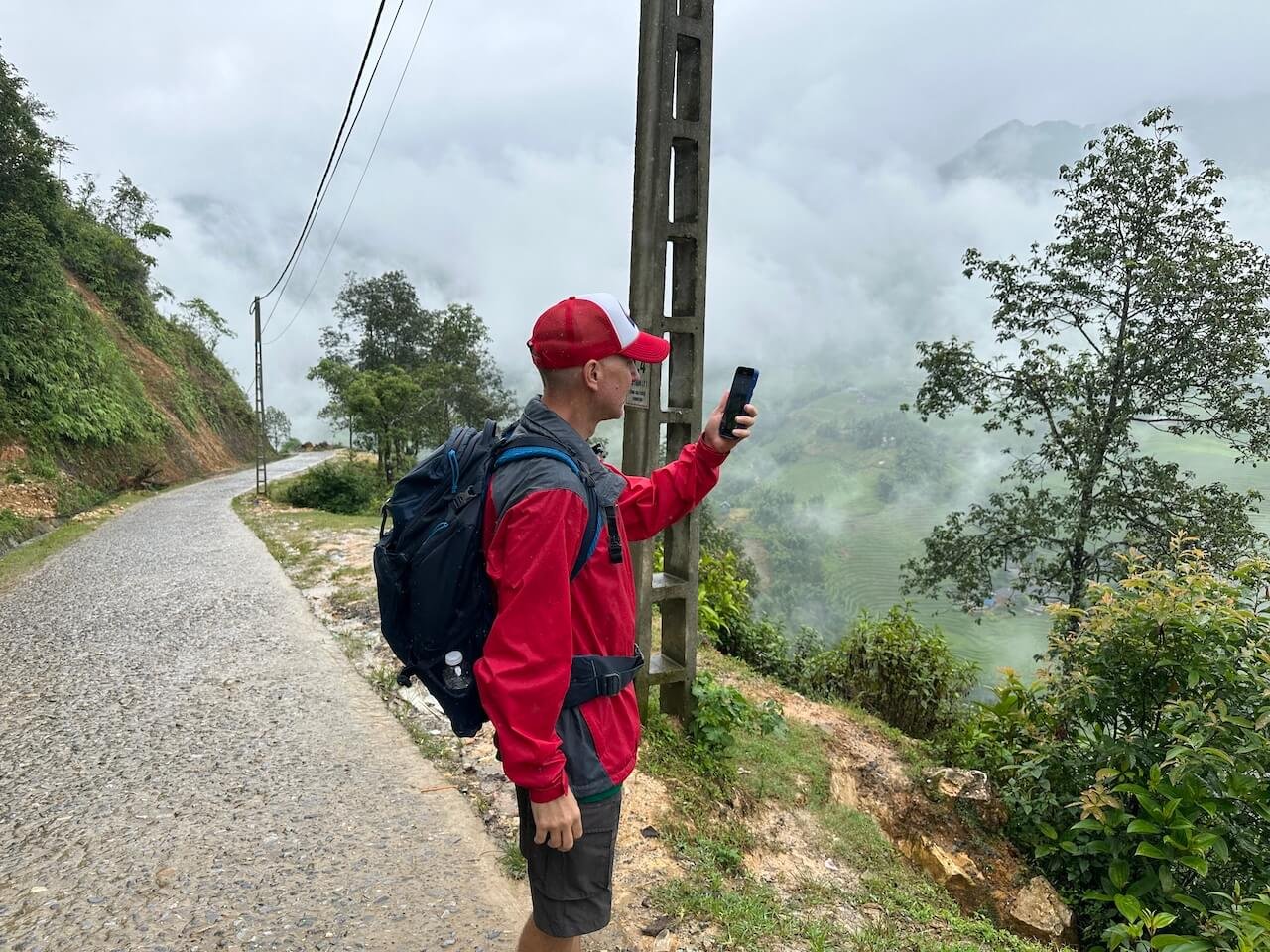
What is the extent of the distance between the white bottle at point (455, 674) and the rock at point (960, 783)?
4.04 m

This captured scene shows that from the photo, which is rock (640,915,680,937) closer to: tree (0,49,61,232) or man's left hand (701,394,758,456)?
man's left hand (701,394,758,456)

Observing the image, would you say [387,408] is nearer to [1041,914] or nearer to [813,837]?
[813,837]

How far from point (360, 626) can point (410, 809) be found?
3288 millimetres

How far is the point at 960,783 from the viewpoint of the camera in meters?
4.50

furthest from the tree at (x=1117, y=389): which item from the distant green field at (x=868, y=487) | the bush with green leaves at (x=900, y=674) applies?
the distant green field at (x=868, y=487)

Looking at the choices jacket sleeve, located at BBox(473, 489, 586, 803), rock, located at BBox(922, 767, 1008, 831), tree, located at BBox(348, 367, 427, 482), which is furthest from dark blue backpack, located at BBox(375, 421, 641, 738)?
tree, located at BBox(348, 367, 427, 482)

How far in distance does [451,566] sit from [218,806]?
8.69ft

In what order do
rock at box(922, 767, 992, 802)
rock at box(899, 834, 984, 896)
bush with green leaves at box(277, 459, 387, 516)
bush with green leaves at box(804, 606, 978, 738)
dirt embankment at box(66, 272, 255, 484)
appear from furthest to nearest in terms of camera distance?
dirt embankment at box(66, 272, 255, 484), bush with green leaves at box(277, 459, 387, 516), bush with green leaves at box(804, 606, 978, 738), rock at box(922, 767, 992, 802), rock at box(899, 834, 984, 896)

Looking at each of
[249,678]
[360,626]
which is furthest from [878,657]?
[249,678]

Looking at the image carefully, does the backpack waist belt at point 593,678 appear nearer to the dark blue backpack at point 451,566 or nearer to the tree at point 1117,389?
the dark blue backpack at point 451,566

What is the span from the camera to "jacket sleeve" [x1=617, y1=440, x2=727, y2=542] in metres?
2.08

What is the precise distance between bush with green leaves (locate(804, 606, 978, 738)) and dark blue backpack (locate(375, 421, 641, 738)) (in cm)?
586

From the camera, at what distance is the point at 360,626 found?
6.23 metres

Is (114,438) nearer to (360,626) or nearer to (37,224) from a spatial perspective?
(37,224)
